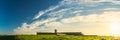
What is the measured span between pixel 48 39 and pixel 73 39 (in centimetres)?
458

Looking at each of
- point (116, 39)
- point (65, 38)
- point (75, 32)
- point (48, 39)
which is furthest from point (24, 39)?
point (75, 32)

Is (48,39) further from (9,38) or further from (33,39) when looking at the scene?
(9,38)

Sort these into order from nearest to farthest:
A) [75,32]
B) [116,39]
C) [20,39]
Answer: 1. [20,39]
2. [116,39]
3. [75,32]

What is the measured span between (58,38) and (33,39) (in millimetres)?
4173

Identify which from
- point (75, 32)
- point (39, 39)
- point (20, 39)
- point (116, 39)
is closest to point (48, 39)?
point (39, 39)

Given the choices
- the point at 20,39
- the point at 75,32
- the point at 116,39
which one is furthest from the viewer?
the point at 75,32

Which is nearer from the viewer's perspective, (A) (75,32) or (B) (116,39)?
(B) (116,39)

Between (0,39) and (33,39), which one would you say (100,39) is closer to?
(33,39)

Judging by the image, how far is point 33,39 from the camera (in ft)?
146

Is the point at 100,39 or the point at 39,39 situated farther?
the point at 100,39

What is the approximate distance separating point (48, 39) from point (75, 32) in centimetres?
3432

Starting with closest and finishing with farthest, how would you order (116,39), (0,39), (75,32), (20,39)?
1. (20,39)
2. (0,39)
3. (116,39)
4. (75,32)

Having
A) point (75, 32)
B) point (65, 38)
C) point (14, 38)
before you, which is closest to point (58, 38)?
point (65, 38)

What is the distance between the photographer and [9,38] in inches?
1823
